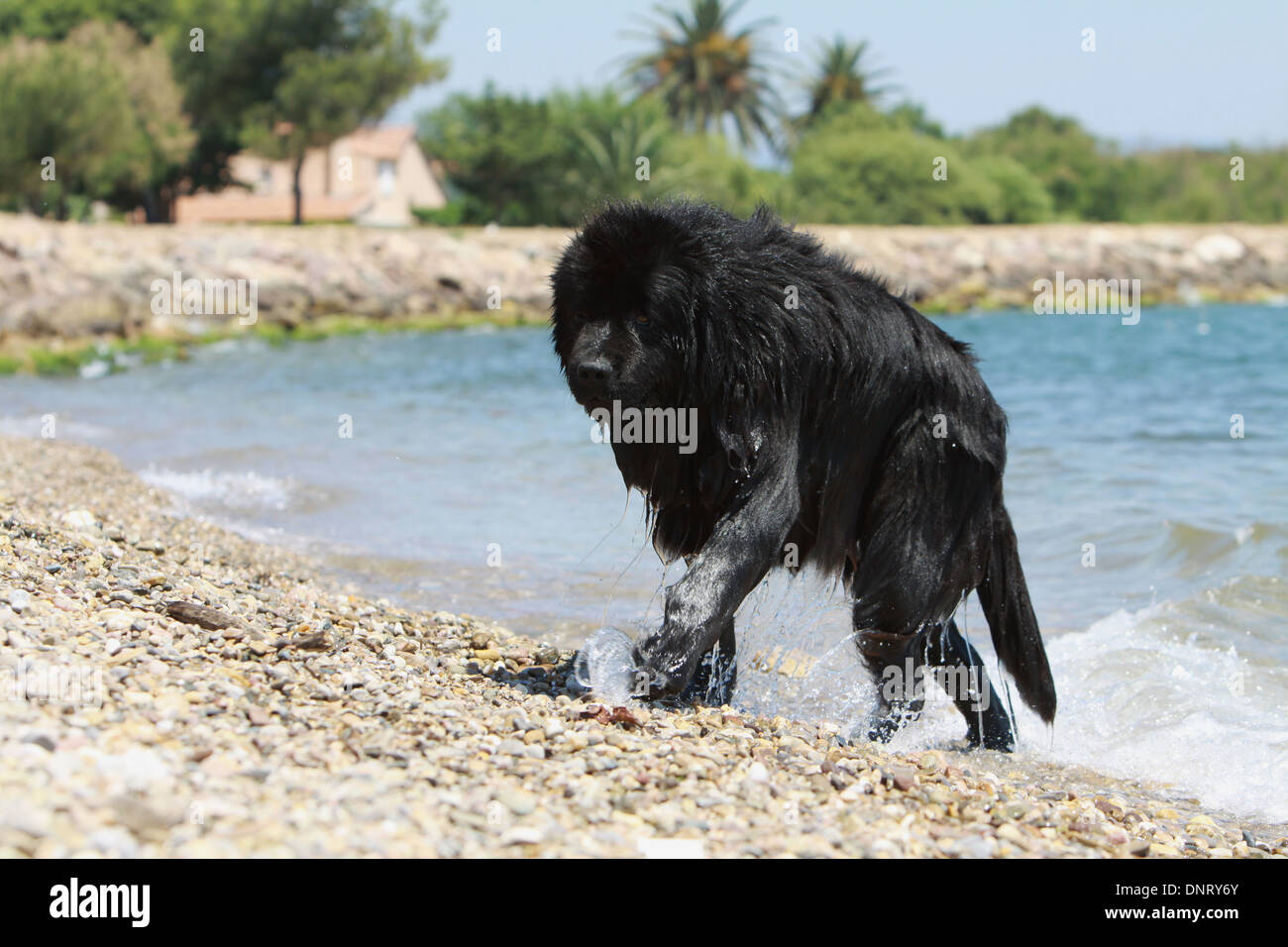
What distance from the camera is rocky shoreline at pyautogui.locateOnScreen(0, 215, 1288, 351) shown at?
77.6 feet

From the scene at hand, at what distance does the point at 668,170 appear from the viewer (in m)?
44.4

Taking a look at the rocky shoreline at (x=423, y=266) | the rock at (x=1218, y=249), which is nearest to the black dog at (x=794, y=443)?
the rocky shoreline at (x=423, y=266)

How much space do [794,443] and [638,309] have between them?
0.67 m

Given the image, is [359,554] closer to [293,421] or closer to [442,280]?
[293,421]

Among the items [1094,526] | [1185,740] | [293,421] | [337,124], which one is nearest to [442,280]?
[337,124]

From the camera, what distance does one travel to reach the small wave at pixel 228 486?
984 cm

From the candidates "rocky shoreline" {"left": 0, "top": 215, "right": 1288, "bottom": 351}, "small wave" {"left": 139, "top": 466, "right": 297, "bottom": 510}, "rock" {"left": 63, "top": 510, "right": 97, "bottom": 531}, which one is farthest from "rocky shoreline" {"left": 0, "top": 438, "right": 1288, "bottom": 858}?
"rocky shoreline" {"left": 0, "top": 215, "right": 1288, "bottom": 351}

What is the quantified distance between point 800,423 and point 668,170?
41.2 metres

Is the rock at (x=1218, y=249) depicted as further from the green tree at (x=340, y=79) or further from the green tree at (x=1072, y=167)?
the green tree at (x=340, y=79)

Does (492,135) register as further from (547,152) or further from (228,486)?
(228,486)

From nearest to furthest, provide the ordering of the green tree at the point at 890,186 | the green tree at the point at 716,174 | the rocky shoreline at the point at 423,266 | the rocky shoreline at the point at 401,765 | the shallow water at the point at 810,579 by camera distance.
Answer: the rocky shoreline at the point at 401,765 → the shallow water at the point at 810,579 → the rocky shoreline at the point at 423,266 → the green tree at the point at 716,174 → the green tree at the point at 890,186

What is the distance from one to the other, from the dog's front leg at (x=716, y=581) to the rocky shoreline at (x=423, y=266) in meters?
4.52

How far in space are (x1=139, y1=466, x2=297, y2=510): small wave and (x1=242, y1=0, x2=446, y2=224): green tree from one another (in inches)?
1166

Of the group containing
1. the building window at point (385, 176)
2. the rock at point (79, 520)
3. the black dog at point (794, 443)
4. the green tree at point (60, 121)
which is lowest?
the rock at point (79, 520)
